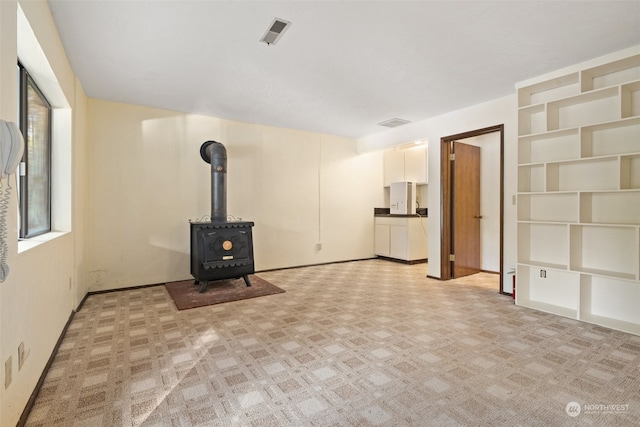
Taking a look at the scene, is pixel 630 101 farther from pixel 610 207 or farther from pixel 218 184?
pixel 218 184

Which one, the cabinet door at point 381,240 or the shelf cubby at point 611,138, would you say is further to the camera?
the cabinet door at point 381,240

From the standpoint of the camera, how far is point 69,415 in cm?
155

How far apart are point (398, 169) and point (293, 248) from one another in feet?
8.59

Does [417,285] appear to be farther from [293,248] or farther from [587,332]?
[293,248]

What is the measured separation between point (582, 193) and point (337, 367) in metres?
2.87

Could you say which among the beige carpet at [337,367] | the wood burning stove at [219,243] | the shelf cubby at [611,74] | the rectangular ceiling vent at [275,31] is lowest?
the beige carpet at [337,367]

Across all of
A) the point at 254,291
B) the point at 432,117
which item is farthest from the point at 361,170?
the point at 254,291

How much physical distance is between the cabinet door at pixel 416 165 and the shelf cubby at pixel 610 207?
2984 millimetres

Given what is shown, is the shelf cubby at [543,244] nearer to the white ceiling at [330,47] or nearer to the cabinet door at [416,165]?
the white ceiling at [330,47]

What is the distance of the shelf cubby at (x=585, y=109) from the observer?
2.82 meters

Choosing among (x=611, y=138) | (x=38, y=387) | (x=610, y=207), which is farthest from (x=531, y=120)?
(x=38, y=387)

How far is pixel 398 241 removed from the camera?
5.86m

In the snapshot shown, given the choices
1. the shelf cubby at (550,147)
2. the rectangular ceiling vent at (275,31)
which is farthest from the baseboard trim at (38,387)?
the shelf cubby at (550,147)

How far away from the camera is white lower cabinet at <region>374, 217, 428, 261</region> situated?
5699 millimetres
